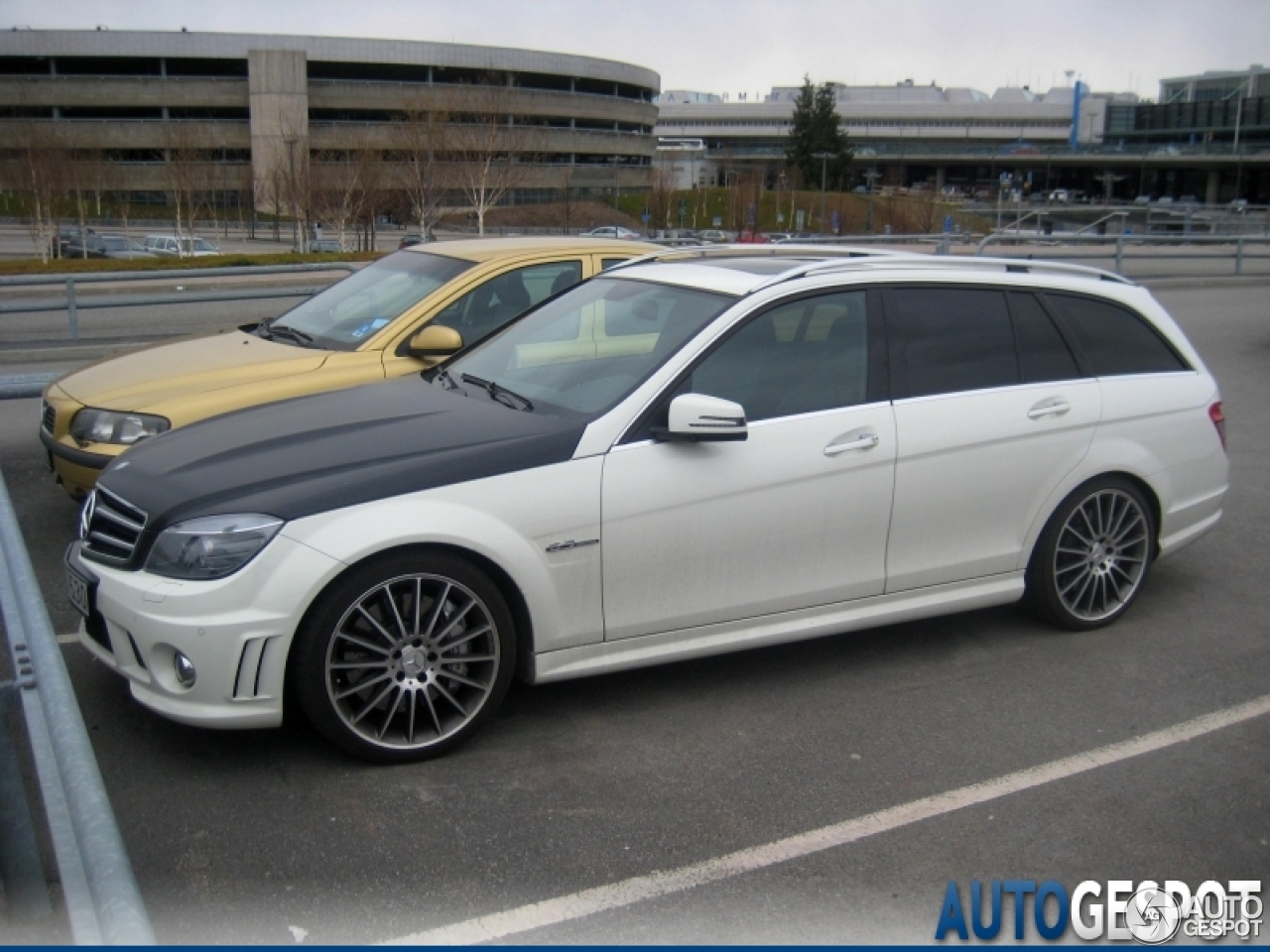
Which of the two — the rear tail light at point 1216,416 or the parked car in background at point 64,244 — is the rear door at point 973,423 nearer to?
the rear tail light at point 1216,416

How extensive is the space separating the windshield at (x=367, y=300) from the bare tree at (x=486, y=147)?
38.8m

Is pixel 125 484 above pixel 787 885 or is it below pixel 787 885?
above

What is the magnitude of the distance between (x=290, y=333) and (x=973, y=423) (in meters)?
4.37

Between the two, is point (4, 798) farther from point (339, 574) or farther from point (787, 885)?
point (787, 885)

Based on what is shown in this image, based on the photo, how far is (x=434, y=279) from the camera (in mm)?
7820

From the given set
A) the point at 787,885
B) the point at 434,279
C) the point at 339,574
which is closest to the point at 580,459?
the point at 339,574

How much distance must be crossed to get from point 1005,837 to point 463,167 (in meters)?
55.1

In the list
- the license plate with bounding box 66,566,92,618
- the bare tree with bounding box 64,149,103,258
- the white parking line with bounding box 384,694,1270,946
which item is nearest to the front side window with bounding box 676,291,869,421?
the white parking line with bounding box 384,694,1270,946

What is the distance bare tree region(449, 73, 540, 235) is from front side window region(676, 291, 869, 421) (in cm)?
4226

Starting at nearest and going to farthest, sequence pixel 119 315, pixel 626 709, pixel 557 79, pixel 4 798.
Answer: pixel 4 798
pixel 626 709
pixel 119 315
pixel 557 79

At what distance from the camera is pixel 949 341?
554cm

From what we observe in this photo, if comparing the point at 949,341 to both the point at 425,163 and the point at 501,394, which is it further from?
the point at 425,163

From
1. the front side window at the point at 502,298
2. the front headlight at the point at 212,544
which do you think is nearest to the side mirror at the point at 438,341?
the front side window at the point at 502,298

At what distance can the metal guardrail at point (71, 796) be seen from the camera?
1.82 m
